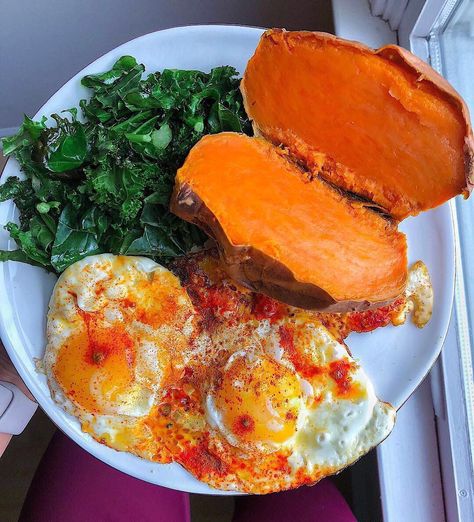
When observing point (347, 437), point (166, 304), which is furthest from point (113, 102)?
point (347, 437)

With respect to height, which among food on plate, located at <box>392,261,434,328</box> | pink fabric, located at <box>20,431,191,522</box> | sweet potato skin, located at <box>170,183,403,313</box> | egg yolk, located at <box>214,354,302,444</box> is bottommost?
pink fabric, located at <box>20,431,191,522</box>

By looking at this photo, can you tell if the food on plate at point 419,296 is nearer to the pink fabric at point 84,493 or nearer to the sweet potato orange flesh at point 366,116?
the sweet potato orange flesh at point 366,116

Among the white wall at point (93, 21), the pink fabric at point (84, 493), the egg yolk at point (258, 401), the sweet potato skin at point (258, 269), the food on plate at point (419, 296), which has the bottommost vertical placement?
the pink fabric at point (84, 493)

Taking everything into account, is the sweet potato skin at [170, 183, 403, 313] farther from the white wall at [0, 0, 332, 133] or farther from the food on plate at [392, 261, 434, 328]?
the white wall at [0, 0, 332, 133]

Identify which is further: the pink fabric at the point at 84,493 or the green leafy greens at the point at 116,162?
the pink fabric at the point at 84,493

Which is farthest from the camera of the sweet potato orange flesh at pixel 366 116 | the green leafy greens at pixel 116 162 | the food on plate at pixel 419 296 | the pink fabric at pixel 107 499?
the pink fabric at pixel 107 499

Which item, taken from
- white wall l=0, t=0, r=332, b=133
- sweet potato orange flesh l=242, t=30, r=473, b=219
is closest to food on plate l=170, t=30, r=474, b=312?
sweet potato orange flesh l=242, t=30, r=473, b=219

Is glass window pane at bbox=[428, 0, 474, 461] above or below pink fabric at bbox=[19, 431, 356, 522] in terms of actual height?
above

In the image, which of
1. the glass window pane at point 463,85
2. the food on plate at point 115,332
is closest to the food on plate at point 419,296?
the glass window pane at point 463,85
